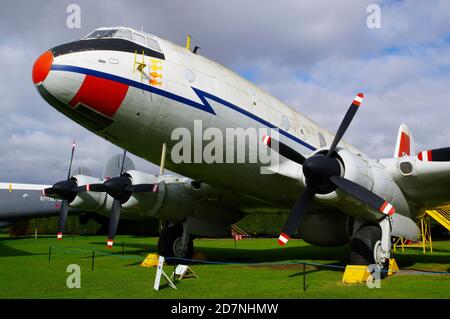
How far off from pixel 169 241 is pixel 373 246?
24.6ft

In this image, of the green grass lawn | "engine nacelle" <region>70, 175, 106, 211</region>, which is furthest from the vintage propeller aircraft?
"engine nacelle" <region>70, 175, 106, 211</region>

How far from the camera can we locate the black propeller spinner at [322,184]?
32.2 ft

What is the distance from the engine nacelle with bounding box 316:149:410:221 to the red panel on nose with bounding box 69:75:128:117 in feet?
17.1

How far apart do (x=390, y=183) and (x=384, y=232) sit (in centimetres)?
134

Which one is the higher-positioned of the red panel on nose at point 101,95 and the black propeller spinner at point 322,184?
the red panel on nose at point 101,95

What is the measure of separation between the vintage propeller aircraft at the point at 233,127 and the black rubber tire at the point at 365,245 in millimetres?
26

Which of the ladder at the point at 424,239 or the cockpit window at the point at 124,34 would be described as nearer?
the cockpit window at the point at 124,34

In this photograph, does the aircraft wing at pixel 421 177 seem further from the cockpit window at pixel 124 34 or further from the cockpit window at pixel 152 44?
the cockpit window at pixel 124 34

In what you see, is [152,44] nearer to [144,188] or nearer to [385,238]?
[144,188]

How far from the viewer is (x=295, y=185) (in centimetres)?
1166

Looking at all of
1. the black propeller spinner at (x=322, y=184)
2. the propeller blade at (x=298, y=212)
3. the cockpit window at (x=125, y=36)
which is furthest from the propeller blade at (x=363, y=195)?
the cockpit window at (x=125, y=36)

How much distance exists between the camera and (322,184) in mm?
10000
